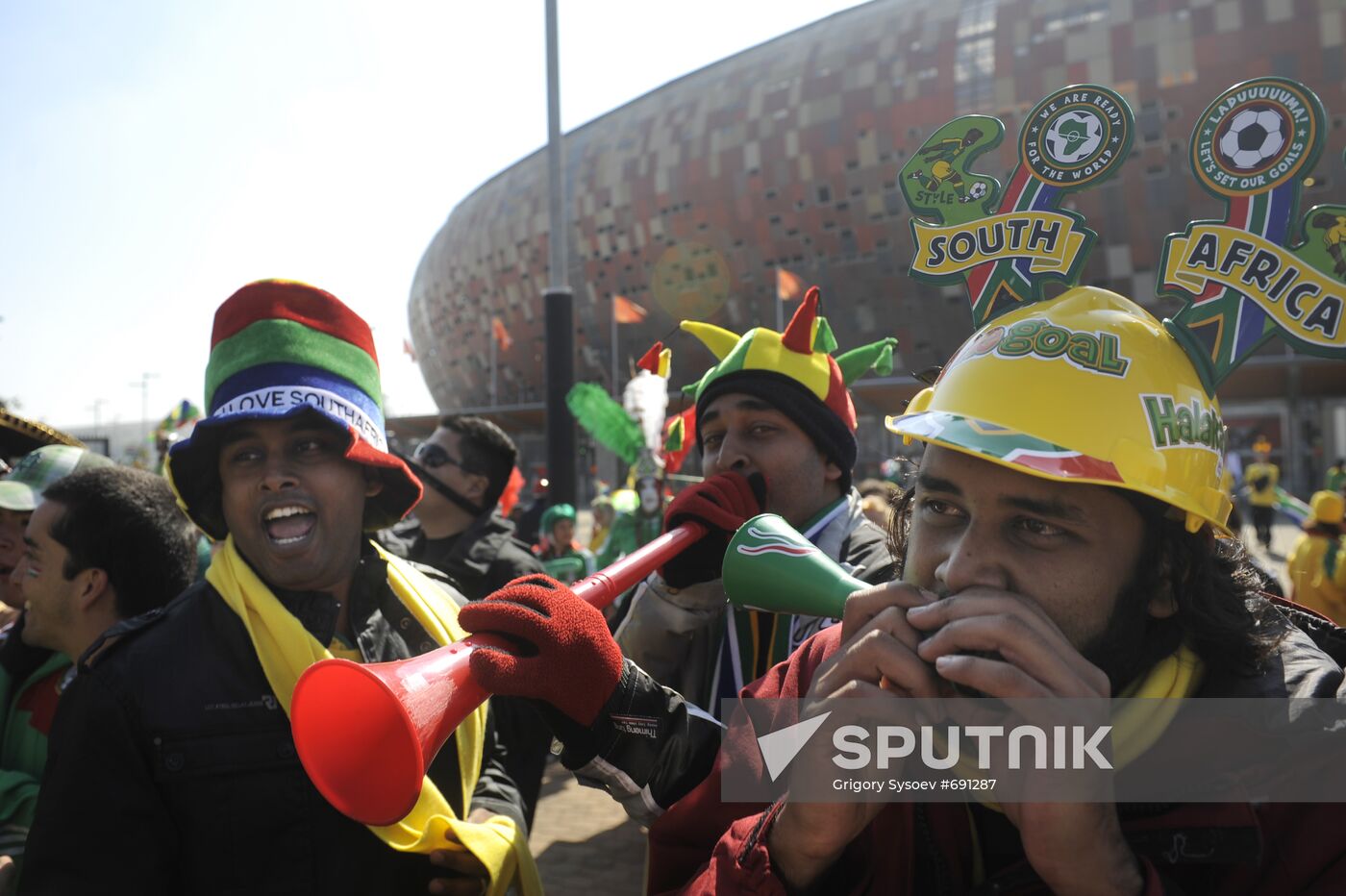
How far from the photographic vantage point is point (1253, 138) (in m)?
1.70

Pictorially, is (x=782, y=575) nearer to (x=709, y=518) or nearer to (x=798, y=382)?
(x=709, y=518)

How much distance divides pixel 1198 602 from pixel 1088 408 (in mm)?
376

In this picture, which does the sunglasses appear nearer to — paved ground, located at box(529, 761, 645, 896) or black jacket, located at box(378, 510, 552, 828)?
black jacket, located at box(378, 510, 552, 828)

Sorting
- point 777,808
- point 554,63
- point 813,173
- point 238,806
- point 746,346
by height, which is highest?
point 813,173

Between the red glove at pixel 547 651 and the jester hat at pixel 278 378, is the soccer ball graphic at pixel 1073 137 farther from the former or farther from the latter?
the jester hat at pixel 278 378

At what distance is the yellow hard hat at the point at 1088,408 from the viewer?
1.38 metres

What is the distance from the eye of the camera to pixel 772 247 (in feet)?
145

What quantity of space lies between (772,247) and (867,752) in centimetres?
4419

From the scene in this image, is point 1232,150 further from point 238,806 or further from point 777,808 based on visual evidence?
point 238,806

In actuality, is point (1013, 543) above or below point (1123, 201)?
below

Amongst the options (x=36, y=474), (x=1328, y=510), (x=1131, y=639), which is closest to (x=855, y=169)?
(x=1328, y=510)

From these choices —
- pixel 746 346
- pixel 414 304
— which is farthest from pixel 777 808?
pixel 414 304

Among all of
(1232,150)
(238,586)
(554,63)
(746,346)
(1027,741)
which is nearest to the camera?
(1027,741)

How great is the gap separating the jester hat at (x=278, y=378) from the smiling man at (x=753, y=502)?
0.78 m
